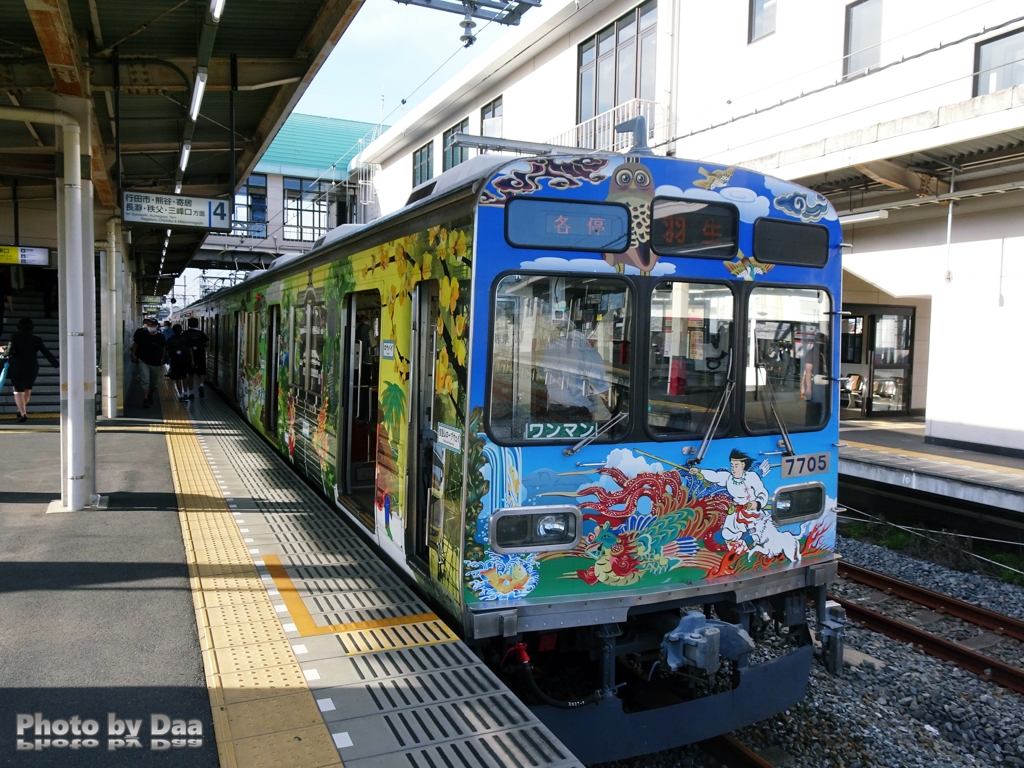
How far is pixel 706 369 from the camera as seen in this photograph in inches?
170

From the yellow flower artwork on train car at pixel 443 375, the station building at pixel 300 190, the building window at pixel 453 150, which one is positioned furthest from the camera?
the station building at pixel 300 190

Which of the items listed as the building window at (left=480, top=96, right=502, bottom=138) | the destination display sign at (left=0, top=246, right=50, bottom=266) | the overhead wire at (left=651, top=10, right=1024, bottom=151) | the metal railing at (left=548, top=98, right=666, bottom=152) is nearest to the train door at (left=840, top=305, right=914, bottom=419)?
the overhead wire at (left=651, top=10, right=1024, bottom=151)

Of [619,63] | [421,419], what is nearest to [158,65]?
[421,419]

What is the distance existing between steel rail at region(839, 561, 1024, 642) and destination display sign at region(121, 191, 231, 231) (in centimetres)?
755

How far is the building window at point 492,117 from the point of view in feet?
70.9

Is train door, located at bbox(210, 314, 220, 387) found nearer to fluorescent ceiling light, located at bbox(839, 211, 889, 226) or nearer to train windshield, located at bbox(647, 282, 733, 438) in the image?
fluorescent ceiling light, located at bbox(839, 211, 889, 226)

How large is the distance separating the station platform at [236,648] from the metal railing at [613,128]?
1043cm

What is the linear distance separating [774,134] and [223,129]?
8.39 m

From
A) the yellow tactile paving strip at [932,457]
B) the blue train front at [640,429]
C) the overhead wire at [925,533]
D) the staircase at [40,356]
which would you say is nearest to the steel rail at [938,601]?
the overhead wire at [925,533]

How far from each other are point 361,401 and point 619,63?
11969mm

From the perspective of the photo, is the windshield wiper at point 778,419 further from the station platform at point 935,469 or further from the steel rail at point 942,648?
the station platform at point 935,469

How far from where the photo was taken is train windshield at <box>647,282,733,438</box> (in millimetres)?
4141

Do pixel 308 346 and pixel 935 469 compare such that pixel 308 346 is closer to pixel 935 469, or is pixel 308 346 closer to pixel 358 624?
pixel 358 624

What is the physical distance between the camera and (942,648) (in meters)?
5.98
